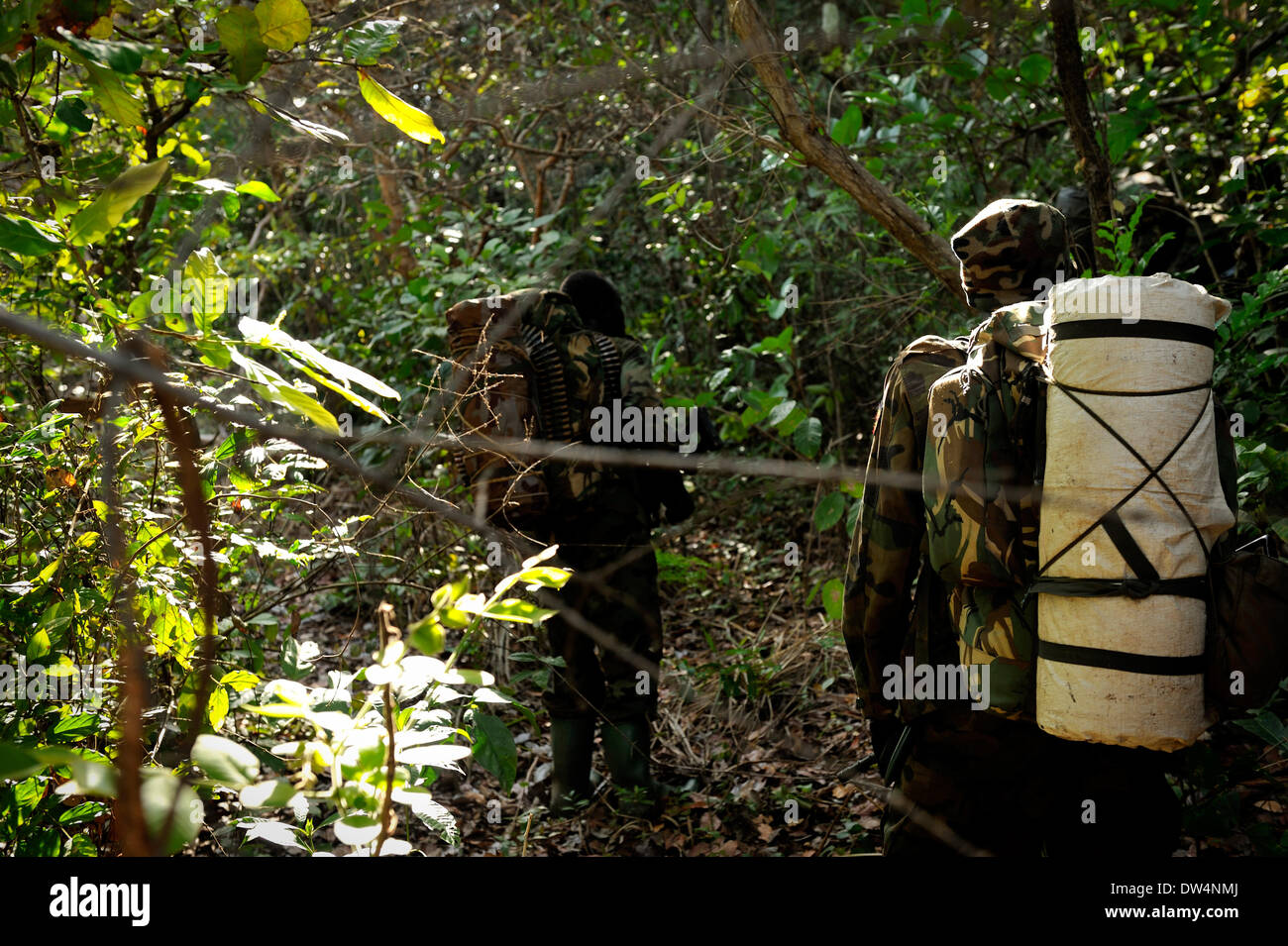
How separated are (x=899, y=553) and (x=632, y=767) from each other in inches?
81.4

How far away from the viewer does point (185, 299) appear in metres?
1.53

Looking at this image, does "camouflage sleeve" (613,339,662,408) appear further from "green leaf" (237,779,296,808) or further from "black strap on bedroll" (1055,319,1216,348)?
"green leaf" (237,779,296,808)

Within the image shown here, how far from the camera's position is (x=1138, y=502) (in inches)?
73.9

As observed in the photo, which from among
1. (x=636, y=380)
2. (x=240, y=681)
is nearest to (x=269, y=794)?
(x=240, y=681)

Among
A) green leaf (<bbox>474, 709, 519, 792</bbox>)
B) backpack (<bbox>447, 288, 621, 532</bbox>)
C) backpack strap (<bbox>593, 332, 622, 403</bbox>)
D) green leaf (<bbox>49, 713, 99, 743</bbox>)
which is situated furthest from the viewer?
backpack strap (<bbox>593, 332, 622, 403</bbox>)

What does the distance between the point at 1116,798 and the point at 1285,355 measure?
1.86m

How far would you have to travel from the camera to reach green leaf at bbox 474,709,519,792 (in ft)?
5.29

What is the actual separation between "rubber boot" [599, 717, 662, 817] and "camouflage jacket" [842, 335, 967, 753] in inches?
67.6

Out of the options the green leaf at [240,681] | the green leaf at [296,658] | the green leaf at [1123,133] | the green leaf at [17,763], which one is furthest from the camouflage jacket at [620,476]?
the green leaf at [17,763]

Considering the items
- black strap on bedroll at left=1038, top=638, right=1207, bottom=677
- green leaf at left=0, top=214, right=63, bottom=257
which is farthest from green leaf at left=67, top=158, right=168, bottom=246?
black strap on bedroll at left=1038, top=638, right=1207, bottom=677

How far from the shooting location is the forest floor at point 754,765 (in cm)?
323

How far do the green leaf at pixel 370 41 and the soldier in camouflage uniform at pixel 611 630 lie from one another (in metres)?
2.49
